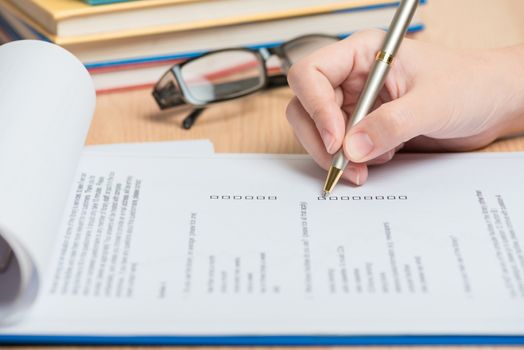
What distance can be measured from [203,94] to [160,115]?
0.06 m

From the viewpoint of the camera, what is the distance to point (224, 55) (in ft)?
2.85

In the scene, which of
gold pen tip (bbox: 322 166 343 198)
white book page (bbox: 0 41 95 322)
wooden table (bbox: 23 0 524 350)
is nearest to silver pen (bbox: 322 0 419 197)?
gold pen tip (bbox: 322 166 343 198)

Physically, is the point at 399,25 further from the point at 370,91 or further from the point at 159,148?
the point at 159,148

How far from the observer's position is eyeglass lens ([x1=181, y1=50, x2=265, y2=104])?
0.86 meters

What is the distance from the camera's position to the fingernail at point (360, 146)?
0.66 metres

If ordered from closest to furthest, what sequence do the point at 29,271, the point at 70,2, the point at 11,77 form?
the point at 29,271
the point at 11,77
the point at 70,2

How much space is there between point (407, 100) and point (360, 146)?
0.06 m

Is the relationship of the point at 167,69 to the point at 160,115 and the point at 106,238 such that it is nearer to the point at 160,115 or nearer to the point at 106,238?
the point at 160,115

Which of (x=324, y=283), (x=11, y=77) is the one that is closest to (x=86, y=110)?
(x=11, y=77)

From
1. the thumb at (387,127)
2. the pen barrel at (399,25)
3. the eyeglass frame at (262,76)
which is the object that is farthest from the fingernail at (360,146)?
the eyeglass frame at (262,76)

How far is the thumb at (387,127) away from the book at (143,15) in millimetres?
264

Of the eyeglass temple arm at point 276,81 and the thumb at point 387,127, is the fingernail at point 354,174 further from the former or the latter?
the eyeglass temple arm at point 276,81

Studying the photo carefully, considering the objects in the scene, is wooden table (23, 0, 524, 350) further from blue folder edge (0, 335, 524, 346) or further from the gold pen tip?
blue folder edge (0, 335, 524, 346)

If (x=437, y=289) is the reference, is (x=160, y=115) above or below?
below
